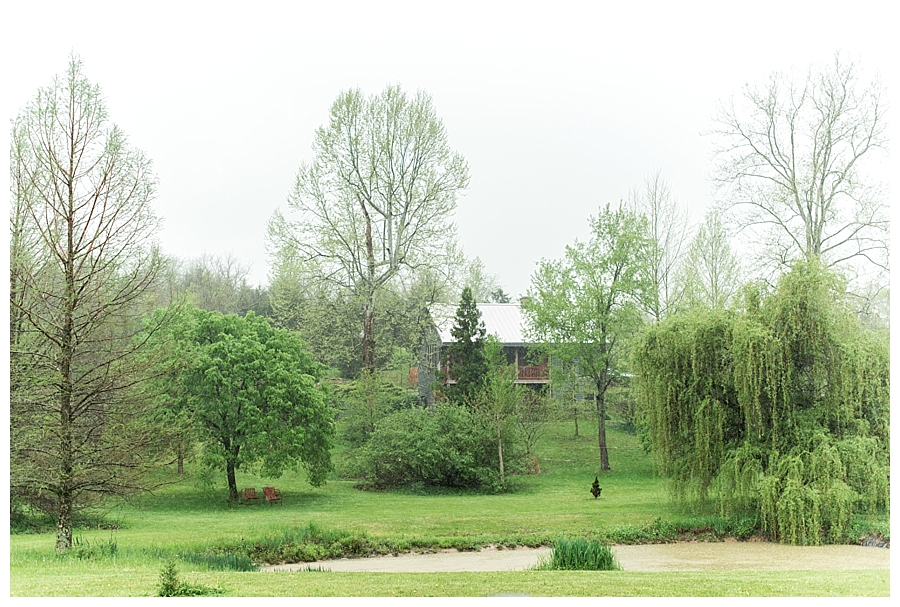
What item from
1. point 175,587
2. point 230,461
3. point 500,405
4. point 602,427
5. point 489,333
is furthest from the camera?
point 489,333

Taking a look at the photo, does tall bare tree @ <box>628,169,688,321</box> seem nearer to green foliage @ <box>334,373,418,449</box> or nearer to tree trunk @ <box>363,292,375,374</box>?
tree trunk @ <box>363,292,375,374</box>

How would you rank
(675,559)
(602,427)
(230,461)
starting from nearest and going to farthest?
(675,559) → (230,461) → (602,427)

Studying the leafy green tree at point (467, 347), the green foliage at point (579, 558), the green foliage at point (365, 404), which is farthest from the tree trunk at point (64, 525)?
the leafy green tree at point (467, 347)

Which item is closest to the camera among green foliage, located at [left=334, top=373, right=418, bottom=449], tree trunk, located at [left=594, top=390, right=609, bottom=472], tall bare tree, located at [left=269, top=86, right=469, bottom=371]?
tall bare tree, located at [left=269, top=86, right=469, bottom=371]

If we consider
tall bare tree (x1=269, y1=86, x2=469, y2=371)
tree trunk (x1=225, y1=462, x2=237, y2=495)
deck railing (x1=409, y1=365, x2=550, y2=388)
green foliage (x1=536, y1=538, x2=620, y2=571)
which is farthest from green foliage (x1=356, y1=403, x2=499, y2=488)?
green foliage (x1=536, y1=538, x2=620, y2=571)

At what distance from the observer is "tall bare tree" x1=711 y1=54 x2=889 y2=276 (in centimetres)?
1188

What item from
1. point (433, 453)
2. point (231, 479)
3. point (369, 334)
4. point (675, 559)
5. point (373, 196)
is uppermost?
point (373, 196)

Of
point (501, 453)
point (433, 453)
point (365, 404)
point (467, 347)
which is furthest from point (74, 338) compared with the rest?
point (467, 347)

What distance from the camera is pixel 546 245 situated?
46.4 ft

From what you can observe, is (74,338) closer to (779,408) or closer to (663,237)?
(779,408)

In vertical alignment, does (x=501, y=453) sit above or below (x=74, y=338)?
below

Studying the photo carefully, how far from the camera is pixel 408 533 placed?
9133 mm

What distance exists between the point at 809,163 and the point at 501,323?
7735 mm

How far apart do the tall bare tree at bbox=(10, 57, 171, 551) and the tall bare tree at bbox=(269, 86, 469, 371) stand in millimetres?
4830
